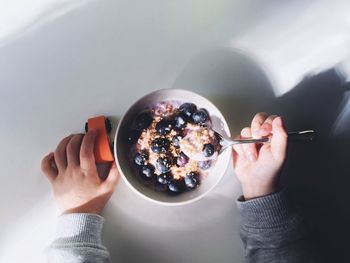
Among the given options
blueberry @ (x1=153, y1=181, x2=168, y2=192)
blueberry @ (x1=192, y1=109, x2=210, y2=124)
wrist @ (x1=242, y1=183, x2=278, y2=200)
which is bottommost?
wrist @ (x1=242, y1=183, x2=278, y2=200)

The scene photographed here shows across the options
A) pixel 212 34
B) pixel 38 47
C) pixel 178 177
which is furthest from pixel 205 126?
pixel 38 47

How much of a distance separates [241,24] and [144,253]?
0.49 metres

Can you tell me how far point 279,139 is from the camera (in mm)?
799

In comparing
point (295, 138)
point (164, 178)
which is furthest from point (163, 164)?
point (295, 138)

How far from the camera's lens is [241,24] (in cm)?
93

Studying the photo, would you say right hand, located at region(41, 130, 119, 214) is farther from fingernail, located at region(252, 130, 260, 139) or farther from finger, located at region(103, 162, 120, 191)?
fingernail, located at region(252, 130, 260, 139)

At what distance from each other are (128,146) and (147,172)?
0.20 feet

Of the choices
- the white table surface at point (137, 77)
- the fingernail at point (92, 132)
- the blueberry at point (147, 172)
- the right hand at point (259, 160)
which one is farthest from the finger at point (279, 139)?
the fingernail at point (92, 132)

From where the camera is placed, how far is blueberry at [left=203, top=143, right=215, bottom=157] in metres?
0.80

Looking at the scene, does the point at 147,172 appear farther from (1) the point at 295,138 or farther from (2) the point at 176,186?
(1) the point at 295,138


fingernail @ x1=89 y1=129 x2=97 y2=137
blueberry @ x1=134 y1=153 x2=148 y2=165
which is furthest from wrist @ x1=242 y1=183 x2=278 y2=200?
fingernail @ x1=89 y1=129 x2=97 y2=137

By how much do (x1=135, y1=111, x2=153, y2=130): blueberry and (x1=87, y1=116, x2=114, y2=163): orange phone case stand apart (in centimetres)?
7

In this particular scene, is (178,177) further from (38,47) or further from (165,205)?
(38,47)

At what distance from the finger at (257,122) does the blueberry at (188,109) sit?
115 millimetres
